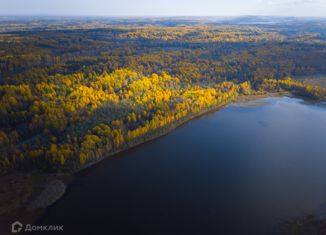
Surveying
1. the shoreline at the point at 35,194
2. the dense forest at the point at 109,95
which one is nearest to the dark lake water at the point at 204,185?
the shoreline at the point at 35,194

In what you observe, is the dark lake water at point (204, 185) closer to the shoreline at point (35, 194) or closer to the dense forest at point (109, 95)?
the shoreline at point (35, 194)

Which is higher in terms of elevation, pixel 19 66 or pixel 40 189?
pixel 19 66

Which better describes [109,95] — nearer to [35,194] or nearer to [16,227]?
[35,194]

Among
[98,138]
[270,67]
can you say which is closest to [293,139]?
[98,138]

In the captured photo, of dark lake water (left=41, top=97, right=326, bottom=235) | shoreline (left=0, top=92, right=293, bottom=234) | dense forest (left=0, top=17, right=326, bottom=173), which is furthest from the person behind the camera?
dense forest (left=0, top=17, right=326, bottom=173)

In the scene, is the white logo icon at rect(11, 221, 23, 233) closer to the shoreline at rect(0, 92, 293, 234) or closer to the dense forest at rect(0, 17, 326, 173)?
the shoreline at rect(0, 92, 293, 234)

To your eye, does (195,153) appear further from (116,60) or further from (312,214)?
(116,60)

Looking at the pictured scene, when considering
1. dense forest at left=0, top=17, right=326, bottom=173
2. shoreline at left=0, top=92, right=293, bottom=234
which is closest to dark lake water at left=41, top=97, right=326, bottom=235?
shoreline at left=0, top=92, right=293, bottom=234
